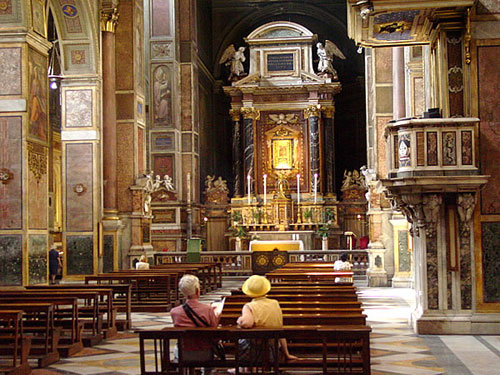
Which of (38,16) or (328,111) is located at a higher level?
(328,111)

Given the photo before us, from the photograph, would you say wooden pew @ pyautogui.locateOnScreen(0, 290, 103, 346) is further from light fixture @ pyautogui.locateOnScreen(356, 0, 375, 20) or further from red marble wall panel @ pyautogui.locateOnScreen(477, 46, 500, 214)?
red marble wall panel @ pyautogui.locateOnScreen(477, 46, 500, 214)

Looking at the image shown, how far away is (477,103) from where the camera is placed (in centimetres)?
1162

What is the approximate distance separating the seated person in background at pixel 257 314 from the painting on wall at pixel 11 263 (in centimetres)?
903

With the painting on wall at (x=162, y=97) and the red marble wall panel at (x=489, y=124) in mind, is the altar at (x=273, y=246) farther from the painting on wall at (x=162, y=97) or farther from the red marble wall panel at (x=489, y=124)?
the red marble wall panel at (x=489, y=124)

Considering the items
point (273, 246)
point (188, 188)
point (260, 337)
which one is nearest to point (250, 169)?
point (188, 188)

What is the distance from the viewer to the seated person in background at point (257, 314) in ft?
21.6

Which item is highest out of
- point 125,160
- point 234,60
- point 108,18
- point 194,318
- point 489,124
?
point 234,60

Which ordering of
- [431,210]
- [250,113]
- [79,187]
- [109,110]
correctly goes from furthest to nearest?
1. [250,113]
2. [109,110]
3. [79,187]
4. [431,210]

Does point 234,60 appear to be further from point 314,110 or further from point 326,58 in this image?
point 314,110

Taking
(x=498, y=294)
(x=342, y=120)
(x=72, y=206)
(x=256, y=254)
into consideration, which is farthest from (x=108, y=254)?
(x=342, y=120)

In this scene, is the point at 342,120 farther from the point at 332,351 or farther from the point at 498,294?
the point at 332,351

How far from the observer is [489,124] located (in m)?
11.6

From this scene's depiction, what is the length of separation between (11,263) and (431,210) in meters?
7.87

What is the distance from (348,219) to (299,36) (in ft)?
27.4
